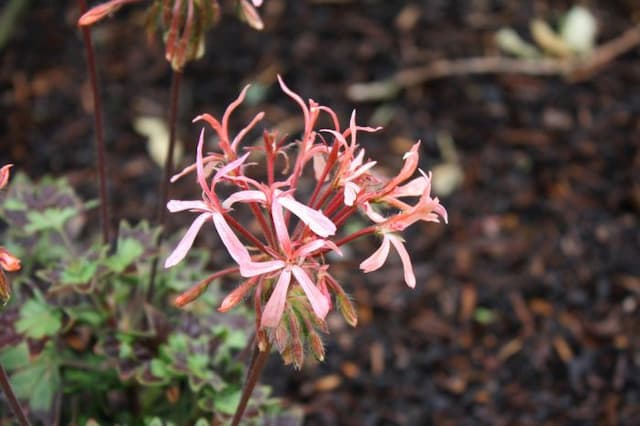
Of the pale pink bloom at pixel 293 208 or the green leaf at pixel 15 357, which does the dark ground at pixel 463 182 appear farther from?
the pale pink bloom at pixel 293 208

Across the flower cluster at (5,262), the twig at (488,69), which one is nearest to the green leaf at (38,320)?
the flower cluster at (5,262)

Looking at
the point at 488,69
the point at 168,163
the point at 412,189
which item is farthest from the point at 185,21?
the point at 488,69

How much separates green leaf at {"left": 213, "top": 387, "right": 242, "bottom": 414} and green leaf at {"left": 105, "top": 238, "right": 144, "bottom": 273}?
1.48ft

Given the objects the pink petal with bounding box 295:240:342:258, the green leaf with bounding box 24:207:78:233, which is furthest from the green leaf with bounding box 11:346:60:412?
the pink petal with bounding box 295:240:342:258

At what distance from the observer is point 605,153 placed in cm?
410

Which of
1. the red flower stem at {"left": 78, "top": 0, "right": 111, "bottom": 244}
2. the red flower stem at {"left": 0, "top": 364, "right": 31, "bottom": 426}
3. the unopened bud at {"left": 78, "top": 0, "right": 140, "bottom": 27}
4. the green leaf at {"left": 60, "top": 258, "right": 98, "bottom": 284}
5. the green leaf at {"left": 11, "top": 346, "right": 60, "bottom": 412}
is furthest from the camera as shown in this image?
the green leaf at {"left": 11, "top": 346, "right": 60, "bottom": 412}

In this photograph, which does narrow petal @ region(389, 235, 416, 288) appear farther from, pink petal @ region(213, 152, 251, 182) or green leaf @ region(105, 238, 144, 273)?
green leaf @ region(105, 238, 144, 273)

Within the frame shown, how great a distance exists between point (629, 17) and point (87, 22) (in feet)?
11.0

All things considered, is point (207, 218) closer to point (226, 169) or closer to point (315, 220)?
point (226, 169)

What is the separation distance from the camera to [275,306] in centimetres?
160

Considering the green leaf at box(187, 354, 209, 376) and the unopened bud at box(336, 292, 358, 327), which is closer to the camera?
the unopened bud at box(336, 292, 358, 327)

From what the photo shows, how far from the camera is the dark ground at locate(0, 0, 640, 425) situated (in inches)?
136

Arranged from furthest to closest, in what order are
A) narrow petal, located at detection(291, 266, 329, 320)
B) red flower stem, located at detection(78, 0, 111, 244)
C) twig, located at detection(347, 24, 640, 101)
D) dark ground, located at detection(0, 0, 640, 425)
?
twig, located at detection(347, 24, 640, 101) < dark ground, located at detection(0, 0, 640, 425) < red flower stem, located at detection(78, 0, 111, 244) < narrow petal, located at detection(291, 266, 329, 320)

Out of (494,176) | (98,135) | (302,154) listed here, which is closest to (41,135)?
(98,135)
